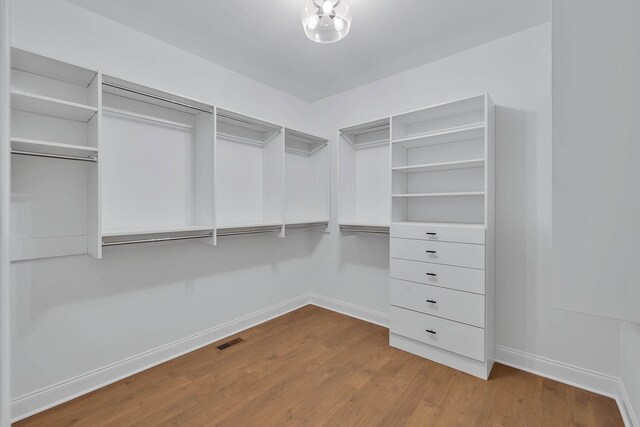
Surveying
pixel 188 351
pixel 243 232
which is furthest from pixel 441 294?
pixel 188 351

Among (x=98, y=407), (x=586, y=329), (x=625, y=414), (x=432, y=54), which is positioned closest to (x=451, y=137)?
(x=432, y=54)

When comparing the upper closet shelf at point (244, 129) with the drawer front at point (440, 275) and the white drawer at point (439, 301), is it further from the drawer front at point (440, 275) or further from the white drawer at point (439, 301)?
the white drawer at point (439, 301)

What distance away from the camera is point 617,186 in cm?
74

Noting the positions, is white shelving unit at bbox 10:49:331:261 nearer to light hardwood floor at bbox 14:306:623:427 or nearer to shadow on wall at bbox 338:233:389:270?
shadow on wall at bbox 338:233:389:270

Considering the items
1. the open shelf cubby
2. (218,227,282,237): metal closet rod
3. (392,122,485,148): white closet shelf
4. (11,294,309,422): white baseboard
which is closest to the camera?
(11,294,309,422): white baseboard

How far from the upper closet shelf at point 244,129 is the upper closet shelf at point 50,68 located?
0.89 metres

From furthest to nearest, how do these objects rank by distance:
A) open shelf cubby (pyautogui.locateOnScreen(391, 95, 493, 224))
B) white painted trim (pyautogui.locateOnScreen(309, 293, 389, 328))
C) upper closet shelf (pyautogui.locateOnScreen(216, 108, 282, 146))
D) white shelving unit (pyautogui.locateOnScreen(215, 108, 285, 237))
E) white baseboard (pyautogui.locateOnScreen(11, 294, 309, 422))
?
white painted trim (pyautogui.locateOnScreen(309, 293, 389, 328)) < white shelving unit (pyautogui.locateOnScreen(215, 108, 285, 237)) < upper closet shelf (pyautogui.locateOnScreen(216, 108, 282, 146)) < open shelf cubby (pyautogui.locateOnScreen(391, 95, 493, 224)) < white baseboard (pyautogui.locateOnScreen(11, 294, 309, 422))

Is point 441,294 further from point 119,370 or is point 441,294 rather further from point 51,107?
point 51,107

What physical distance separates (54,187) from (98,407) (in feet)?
4.67

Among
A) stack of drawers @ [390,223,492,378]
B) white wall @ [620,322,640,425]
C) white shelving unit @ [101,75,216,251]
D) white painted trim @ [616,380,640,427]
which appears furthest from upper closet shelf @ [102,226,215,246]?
white painted trim @ [616,380,640,427]

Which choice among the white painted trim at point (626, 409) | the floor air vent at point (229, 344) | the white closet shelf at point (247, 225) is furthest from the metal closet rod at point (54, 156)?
the white painted trim at point (626, 409)

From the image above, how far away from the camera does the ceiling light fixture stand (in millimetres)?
1652

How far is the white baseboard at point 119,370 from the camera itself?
1.72 m

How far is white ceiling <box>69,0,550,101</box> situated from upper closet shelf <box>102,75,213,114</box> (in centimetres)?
55
